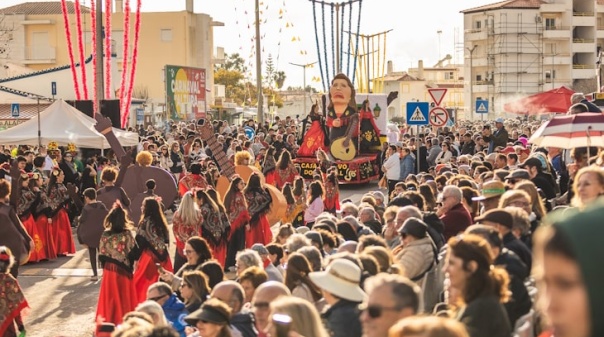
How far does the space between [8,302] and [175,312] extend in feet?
8.50

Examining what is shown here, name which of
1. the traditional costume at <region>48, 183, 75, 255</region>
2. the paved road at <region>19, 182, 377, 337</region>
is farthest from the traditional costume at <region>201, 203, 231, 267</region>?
the traditional costume at <region>48, 183, 75, 255</region>

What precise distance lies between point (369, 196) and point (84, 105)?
1557 centimetres

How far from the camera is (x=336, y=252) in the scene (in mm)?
9523

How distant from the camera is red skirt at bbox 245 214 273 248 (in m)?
17.4

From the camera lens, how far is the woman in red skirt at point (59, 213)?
62.0ft

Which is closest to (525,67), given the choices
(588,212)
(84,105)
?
(84,105)

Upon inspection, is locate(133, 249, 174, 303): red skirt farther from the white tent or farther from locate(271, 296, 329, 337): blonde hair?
the white tent

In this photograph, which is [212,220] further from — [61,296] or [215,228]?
[61,296]

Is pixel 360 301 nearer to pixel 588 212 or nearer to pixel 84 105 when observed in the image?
pixel 588 212

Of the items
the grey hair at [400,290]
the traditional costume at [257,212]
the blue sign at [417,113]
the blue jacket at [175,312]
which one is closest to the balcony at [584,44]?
the blue sign at [417,113]

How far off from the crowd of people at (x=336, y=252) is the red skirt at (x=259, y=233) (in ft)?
0.11

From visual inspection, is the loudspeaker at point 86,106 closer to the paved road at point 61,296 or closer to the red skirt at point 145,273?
the paved road at point 61,296

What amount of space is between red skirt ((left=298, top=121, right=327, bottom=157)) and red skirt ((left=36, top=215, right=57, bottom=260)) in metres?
13.3

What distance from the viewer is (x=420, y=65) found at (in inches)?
5591
